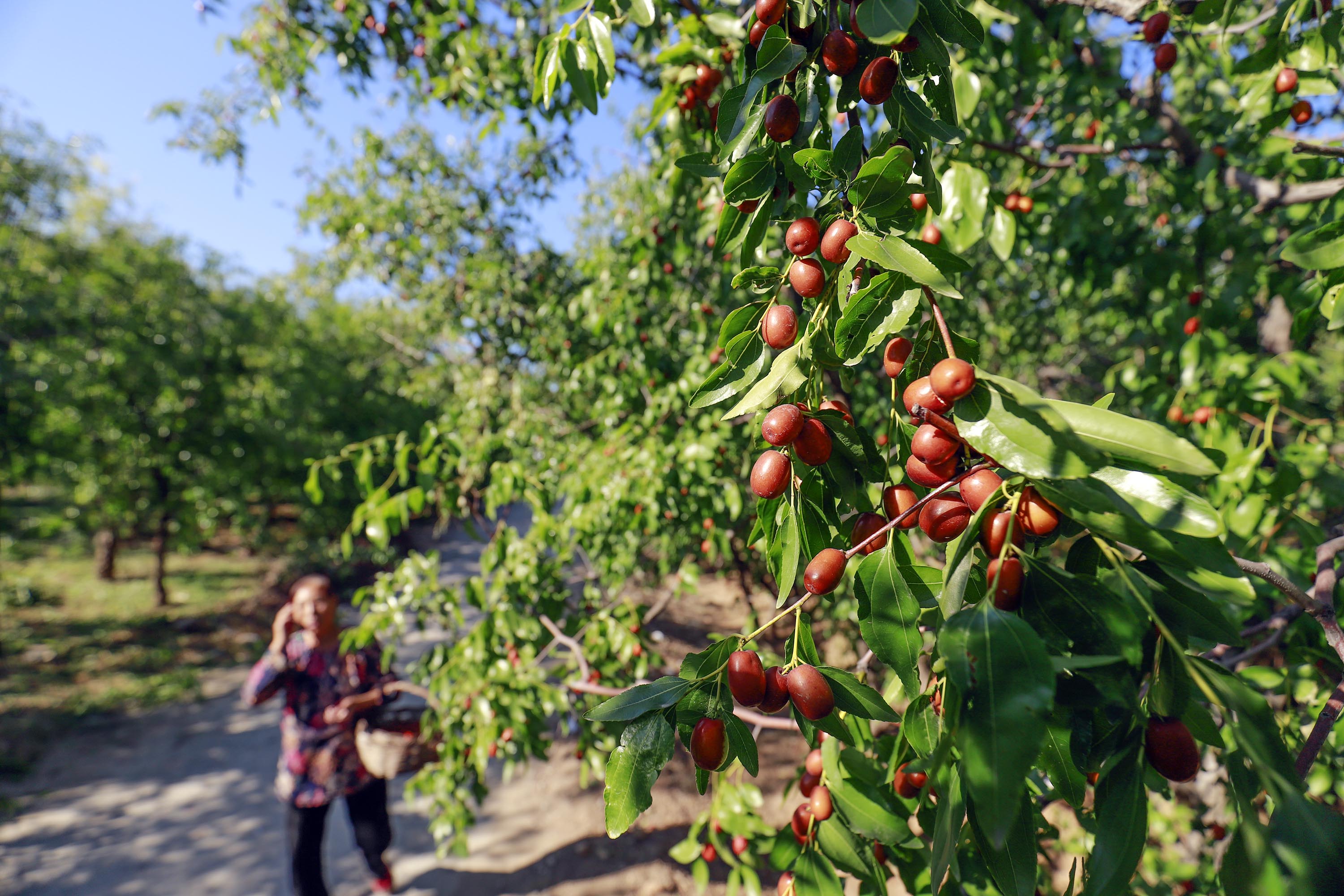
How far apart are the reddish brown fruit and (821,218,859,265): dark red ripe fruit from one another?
385 mm

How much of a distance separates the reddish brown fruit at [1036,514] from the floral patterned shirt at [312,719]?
11.3 feet

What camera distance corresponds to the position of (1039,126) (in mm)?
3146

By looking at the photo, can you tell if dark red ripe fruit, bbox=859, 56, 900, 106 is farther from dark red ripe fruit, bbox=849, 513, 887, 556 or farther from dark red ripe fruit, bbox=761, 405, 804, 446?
dark red ripe fruit, bbox=849, 513, 887, 556

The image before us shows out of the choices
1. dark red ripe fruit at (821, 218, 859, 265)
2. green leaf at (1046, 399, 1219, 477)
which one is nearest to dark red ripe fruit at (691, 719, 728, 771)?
green leaf at (1046, 399, 1219, 477)

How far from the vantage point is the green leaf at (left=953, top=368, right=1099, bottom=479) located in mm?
A: 562

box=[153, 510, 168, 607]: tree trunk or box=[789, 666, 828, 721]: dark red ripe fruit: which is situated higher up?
box=[789, 666, 828, 721]: dark red ripe fruit

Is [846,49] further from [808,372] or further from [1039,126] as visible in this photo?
[1039,126]

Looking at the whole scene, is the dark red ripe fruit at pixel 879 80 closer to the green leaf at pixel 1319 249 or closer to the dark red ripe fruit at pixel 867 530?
the dark red ripe fruit at pixel 867 530

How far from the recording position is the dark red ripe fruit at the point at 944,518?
75 cm

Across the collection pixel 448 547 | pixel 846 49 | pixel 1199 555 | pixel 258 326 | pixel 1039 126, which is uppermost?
pixel 258 326

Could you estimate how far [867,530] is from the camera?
89 centimetres

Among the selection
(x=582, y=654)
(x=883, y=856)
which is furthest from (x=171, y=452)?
(x=883, y=856)

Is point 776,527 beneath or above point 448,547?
above

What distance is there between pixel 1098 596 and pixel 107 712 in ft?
28.1
